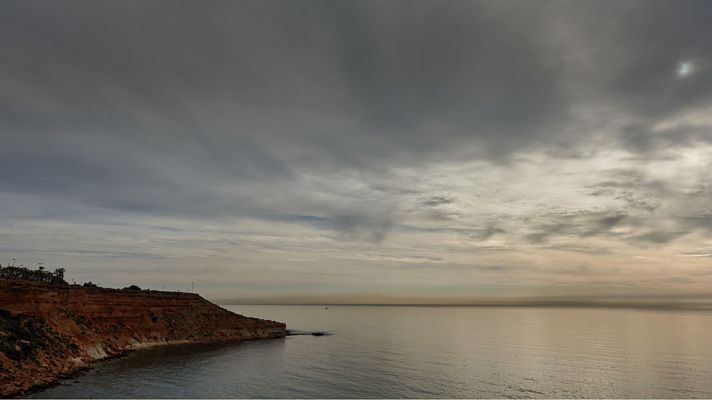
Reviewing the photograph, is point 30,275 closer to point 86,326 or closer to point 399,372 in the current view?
point 86,326

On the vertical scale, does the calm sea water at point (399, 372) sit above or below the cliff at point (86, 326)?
below

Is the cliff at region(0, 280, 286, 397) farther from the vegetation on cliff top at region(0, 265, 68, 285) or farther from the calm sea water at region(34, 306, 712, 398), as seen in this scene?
the vegetation on cliff top at region(0, 265, 68, 285)

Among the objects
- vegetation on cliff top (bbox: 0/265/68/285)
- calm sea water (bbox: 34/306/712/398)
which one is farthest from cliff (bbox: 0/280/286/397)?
vegetation on cliff top (bbox: 0/265/68/285)

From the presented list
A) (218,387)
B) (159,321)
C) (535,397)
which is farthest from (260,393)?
(159,321)

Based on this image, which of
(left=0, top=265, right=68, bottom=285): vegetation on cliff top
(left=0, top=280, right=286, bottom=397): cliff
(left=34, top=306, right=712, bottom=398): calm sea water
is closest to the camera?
(left=34, top=306, right=712, bottom=398): calm sea water

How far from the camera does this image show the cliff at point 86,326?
57062 millimetres

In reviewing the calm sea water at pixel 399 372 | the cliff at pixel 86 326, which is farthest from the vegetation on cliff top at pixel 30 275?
the calm sea water at pixel 399 372

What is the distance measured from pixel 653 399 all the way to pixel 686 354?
5547 cm

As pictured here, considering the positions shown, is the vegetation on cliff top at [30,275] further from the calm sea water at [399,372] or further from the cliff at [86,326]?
the calm sea water at [399,372]

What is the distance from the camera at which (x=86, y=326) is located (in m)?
85.7

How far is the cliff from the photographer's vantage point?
57.1 metres

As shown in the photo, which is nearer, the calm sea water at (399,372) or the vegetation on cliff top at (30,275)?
the calm sea water at (399,372)

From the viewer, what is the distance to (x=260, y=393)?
53656 millimetres

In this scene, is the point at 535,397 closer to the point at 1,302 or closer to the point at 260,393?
the point at 260,393
